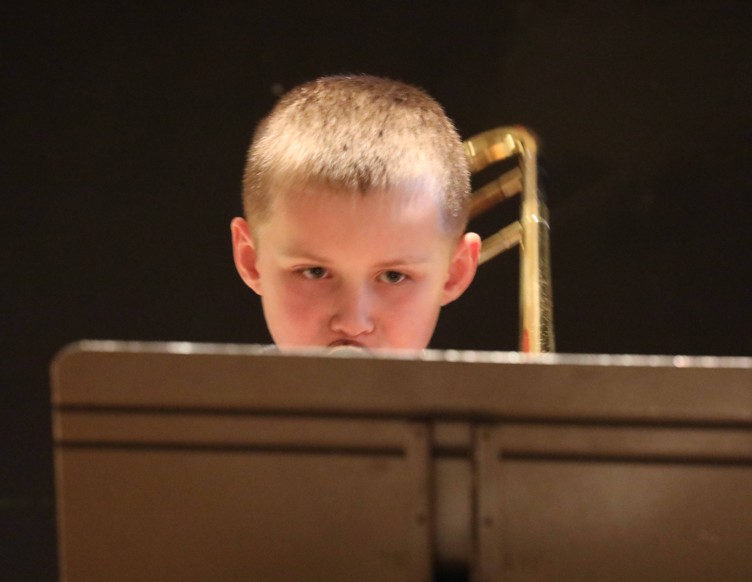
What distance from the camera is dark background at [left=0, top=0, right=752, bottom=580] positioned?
1.75 metres

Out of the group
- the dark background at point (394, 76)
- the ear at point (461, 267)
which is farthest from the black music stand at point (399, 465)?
the dark background at point (394, 76)

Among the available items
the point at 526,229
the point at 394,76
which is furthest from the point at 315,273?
the point at 394,76

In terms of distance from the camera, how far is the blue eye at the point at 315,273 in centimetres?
93

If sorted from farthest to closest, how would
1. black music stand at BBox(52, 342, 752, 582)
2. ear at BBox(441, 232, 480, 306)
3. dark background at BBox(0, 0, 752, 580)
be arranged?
dark background at BBox(0, 0, 752, 580) → ear at BBox(441, 232, 480, 306) → black music stand at BBox(52, 342, 752, 582)

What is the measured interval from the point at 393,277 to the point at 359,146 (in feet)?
0.48

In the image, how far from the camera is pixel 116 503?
0.59 metres

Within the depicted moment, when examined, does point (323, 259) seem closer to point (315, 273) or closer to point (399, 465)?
point (315, 273)

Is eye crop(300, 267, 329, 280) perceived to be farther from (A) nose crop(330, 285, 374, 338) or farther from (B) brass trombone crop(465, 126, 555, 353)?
(B) brass trombone crop(465, 126, 555, 353)

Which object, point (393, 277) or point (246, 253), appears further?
point (246, 253)

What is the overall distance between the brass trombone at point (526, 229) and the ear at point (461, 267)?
0.06 m

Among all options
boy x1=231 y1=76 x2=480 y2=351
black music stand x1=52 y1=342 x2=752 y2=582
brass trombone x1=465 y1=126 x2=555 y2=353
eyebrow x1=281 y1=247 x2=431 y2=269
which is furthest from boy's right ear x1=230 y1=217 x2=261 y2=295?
black music stand x1=52 y1=342 x2=752 y2=582

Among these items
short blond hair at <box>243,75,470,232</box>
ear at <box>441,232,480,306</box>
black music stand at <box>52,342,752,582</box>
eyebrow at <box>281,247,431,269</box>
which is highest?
short blond hair at <box>243,75,470,232</box>

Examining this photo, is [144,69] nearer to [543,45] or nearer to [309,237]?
[543,45]

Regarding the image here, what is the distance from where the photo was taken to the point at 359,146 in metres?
0.98
